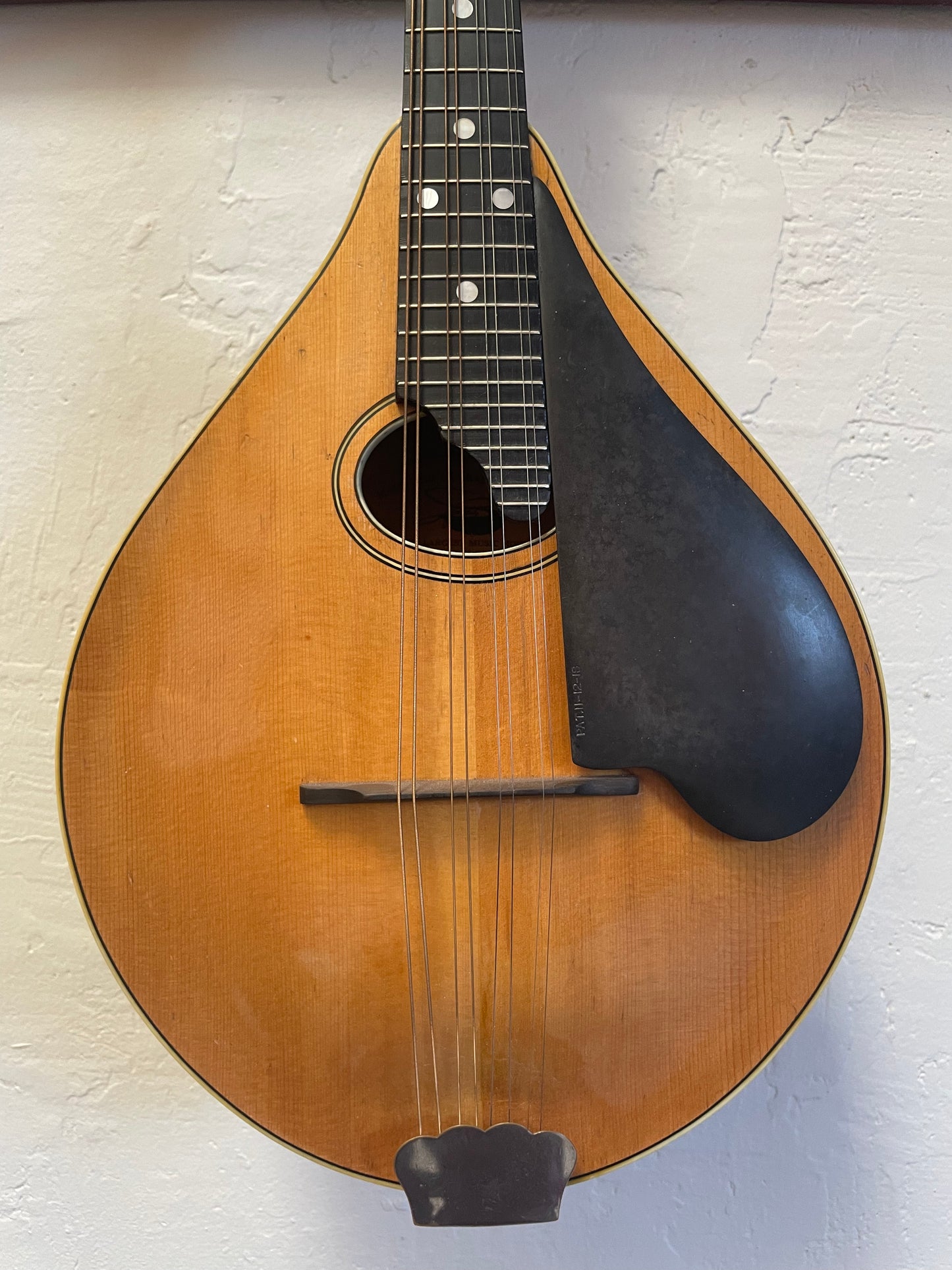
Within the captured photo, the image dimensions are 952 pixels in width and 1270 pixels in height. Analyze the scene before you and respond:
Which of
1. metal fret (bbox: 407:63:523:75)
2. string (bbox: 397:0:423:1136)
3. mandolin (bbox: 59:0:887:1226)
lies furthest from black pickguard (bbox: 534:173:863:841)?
metal fret (bbox: 407:63:523:75)

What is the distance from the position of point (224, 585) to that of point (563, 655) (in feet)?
0.78

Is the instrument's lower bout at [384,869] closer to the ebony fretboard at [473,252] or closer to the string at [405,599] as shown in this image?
the string at [405,599]

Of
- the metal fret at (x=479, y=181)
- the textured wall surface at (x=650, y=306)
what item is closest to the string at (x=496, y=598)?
the metal fret at (x=479, y=181)

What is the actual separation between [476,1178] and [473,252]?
2.09ft

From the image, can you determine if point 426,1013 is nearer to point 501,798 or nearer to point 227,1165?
point 501,798

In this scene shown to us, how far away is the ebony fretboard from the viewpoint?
25.1 inches

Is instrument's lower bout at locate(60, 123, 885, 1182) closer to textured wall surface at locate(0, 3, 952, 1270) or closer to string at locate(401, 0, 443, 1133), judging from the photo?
string at locate(401, 0, 443, 1133)

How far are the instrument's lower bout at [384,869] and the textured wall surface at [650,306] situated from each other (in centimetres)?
29

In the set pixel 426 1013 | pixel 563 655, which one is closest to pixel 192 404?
pixel 563 655

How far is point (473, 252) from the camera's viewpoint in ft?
2.15

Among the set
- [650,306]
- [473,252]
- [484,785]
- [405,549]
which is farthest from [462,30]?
[484,785]

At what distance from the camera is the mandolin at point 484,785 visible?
1.91ft

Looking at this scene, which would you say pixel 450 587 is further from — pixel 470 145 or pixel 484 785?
pixel 470 145

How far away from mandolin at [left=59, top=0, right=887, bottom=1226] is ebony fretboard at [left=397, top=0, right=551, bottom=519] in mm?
16
